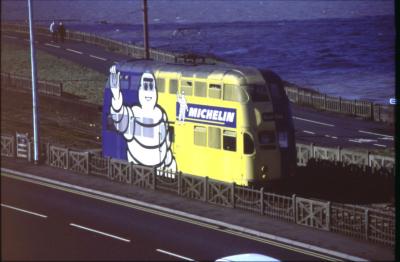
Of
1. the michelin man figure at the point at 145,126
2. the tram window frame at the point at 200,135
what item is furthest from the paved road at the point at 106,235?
the michelin man figure at the point at 145,126

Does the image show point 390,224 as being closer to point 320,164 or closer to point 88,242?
point 88,242

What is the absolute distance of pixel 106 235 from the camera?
3103cm

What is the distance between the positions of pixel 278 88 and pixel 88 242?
1184cm

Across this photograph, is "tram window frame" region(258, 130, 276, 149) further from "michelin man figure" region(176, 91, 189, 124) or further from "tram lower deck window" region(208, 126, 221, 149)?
"michelin man figure" region(176, 91, 189, 124)

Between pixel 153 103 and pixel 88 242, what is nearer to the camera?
pixel 88 242

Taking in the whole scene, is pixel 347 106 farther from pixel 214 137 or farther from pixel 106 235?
pixel 106 235

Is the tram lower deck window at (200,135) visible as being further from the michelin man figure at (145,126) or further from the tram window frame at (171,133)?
the michelin man figure at (145,126)

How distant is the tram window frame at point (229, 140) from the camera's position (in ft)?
118

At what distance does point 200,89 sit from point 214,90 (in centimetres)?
110

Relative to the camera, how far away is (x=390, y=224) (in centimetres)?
2870

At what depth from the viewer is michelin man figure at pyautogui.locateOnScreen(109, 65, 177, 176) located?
4031 cm

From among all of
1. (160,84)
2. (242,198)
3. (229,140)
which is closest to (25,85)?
(160,84)

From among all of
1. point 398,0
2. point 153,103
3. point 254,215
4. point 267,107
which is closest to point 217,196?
point 254,215

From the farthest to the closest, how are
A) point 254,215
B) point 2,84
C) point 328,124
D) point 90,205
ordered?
point 2,84
point 328,124
point 90,205
point 254,215
